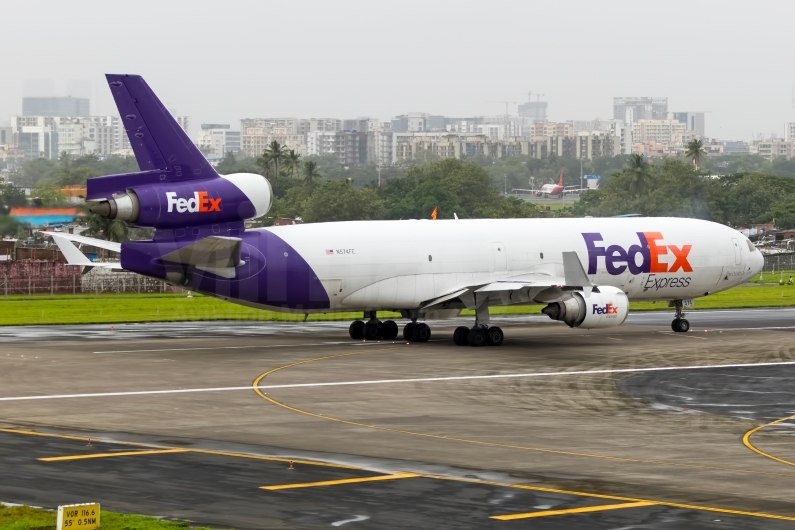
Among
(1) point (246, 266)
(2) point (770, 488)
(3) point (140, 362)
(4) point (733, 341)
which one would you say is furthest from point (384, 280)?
(2) point (770, 488)

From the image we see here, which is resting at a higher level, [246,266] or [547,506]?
[246,266]

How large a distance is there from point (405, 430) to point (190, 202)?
1710 centimetres

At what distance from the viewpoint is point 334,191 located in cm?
13525

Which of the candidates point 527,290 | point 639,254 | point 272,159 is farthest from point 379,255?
point 272,159

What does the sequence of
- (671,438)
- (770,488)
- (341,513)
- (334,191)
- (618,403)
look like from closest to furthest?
1. (341,513)
2. (770,488)
3. (671,438)
4. (618,403)
5. (334,191)

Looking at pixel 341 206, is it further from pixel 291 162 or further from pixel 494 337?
pixel 494 337

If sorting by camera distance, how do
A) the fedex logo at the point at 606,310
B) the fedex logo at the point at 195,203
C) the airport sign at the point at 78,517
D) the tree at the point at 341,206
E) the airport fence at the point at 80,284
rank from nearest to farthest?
the airport sign at the point at 78,517 → the fedex logo at the point at 195,203 → the fedex logo at the point at 606,310 → the airport fence at the point at 80,284 → the tree at the point at 341,206

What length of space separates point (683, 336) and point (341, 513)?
35463mm

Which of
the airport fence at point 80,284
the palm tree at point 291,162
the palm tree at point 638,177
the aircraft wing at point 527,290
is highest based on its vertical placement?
the palm tree at point 291,162

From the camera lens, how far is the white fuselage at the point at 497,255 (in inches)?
1892

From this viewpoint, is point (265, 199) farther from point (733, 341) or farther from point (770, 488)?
point (770, 488)

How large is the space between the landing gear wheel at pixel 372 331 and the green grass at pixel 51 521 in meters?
31.3

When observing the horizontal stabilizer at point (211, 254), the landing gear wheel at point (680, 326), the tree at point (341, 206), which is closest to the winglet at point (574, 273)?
the landing gear wheel at point (680, 326)

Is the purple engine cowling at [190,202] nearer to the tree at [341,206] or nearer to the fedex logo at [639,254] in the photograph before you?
the fedex logo at [639,254]
